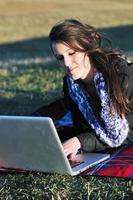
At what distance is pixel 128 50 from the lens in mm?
15172

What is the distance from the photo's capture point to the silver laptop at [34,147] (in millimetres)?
4578

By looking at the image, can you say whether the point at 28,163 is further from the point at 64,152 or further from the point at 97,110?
the point at 97,110

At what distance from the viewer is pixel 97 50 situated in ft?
17.2

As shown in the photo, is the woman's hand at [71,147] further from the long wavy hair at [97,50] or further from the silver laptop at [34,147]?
the long wavy hair at [97,50]

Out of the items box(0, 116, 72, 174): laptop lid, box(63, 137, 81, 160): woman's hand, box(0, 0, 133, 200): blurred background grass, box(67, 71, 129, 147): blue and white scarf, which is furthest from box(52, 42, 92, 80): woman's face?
box(0, 0, 133, 200): blurred background grass

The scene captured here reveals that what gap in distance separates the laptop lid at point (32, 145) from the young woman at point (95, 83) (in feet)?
0.89

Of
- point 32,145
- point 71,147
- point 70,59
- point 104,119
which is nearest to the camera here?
point 32,145

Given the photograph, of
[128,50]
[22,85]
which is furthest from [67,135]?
[128,50]

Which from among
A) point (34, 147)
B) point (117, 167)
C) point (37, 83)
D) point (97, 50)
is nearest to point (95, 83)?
point (97, 50)

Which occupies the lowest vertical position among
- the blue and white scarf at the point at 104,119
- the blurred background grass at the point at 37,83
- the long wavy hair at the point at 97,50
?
the blurred background grass at the point at 37,83

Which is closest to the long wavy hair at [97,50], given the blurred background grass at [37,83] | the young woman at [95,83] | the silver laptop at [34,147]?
the young woman at [95,83]

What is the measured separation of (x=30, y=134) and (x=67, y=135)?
4.14ft

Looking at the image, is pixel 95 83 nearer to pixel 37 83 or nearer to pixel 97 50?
pixel 97 50

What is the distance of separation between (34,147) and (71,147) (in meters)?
0.47
